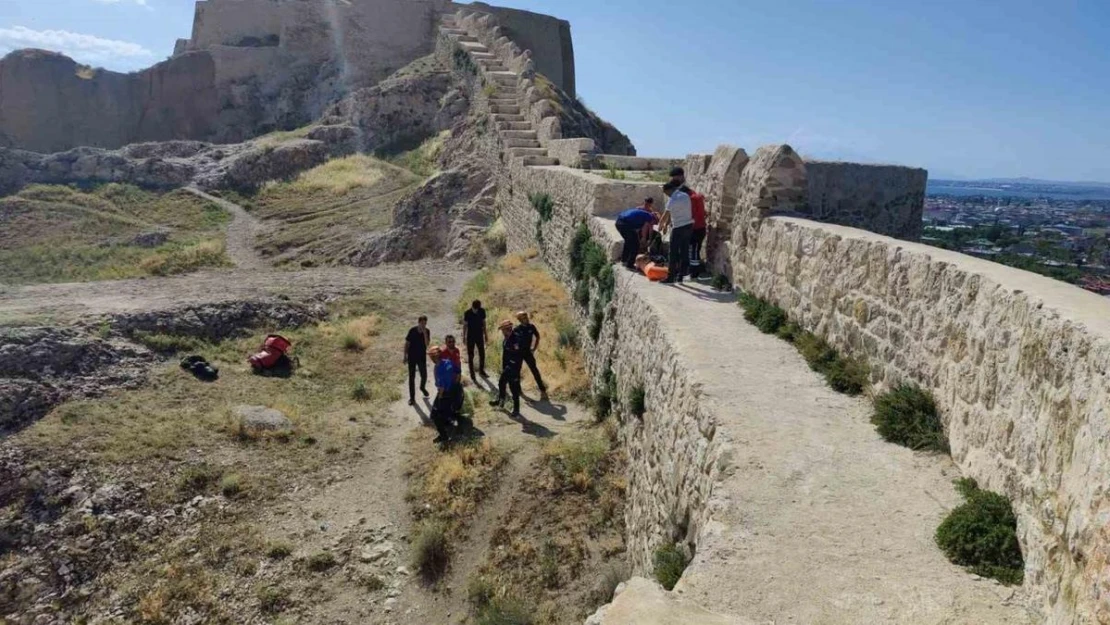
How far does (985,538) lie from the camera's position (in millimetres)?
3566

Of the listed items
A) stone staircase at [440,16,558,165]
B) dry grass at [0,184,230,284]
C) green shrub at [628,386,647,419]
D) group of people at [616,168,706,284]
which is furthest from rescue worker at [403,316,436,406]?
dry grass at [0,184,230,284]

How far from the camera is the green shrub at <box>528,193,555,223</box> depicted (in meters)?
15.6

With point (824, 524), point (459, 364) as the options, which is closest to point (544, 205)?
point (459, 364)

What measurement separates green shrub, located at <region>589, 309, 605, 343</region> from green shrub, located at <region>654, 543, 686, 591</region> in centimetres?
557

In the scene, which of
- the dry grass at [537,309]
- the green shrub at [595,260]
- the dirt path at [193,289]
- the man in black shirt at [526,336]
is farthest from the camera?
the dirt path at [193,289]

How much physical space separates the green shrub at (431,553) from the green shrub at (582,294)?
16.7 ft

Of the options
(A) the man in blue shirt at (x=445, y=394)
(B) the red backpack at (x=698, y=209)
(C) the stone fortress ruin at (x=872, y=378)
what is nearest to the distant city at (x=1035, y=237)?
(C) the stone fortress ruin at (x=872, y=378)

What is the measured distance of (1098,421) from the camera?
9.55 ft

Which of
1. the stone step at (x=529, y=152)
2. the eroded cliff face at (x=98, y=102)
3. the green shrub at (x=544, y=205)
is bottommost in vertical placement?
the green shrub at (x=544, y=205)

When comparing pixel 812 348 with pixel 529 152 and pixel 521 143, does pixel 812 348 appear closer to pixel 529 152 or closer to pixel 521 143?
pixel 529 152

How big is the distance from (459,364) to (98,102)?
30741 millimetres

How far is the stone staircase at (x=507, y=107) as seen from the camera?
64.7 ft

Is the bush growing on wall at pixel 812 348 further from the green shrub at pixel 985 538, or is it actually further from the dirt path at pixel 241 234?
the dirt path at pixel 241 234

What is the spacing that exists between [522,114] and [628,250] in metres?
13.2
